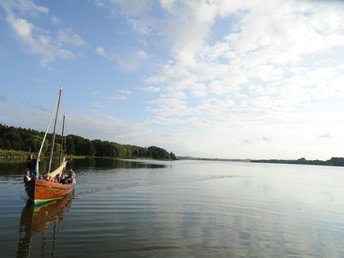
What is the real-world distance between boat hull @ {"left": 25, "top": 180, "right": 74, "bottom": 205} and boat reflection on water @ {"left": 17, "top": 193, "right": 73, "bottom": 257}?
488 mm

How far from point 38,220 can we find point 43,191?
16.0 feet

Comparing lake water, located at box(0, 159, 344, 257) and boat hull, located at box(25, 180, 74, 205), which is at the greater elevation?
boat hull, located at box(25, 180, 74, 205)

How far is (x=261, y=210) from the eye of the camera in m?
24.1

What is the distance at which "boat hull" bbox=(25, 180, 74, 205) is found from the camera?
19.9 m

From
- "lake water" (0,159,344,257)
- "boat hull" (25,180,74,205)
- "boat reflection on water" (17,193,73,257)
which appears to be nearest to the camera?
"boat reflection on water" (17,193,73,257)

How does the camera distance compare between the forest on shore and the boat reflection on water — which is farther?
the forest on shore

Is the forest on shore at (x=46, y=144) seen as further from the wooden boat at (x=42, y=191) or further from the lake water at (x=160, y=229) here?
the lake water at (x=160, y=229)

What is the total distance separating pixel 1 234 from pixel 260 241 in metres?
15.2

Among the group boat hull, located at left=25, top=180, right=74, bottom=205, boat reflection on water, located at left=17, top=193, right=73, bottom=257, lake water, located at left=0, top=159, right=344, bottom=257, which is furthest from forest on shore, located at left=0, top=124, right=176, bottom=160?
lake water, located at left=0, top=159, right=344, bottom=257

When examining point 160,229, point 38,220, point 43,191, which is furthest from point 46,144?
point 160,229

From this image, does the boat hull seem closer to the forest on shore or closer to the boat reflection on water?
the boat reflection on water

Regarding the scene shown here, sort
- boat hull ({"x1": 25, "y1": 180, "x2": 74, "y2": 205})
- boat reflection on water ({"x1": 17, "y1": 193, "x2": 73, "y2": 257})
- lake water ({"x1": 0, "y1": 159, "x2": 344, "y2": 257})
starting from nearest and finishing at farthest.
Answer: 1. boat reflection on water ({"x1": 17, "y1": 193, "x2": 73, "y2": 257})
2. lake water ({"x1": 0, "y1": 159, "x2": 344, "y2": 257})
3. boat hull ({"x1": 25, "y1": 180, "x2": 74, "y2": 205})

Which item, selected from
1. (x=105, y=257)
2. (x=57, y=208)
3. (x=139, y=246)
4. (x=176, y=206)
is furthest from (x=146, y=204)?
(x=105, y=257)

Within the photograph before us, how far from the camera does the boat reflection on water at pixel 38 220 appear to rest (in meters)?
11.8
